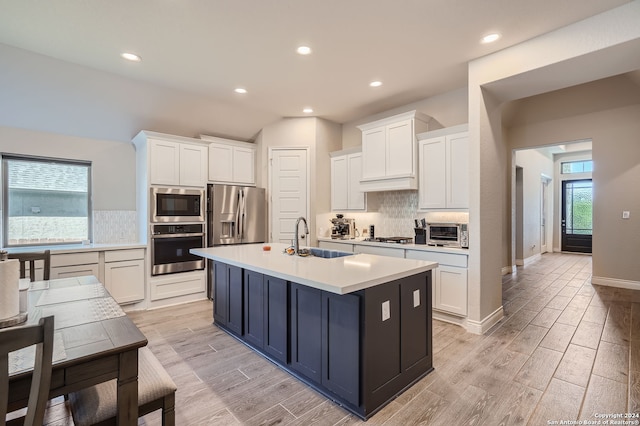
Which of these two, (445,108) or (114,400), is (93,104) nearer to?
(114,400)

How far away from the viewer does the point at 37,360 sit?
3.10ft

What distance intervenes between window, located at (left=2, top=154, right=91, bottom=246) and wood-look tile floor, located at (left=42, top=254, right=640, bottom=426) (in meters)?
1.64

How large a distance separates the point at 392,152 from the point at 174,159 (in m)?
3.13

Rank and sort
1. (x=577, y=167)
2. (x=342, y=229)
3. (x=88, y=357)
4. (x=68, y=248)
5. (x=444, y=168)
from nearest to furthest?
(x=88, y=357) < (x=68, y=248) < (x=444, y=168) < (x=342, y=229) < (x=577, y=167)

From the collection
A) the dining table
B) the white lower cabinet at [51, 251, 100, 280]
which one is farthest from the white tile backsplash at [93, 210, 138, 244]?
the dining table

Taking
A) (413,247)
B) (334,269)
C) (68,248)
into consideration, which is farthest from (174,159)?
(413,247)

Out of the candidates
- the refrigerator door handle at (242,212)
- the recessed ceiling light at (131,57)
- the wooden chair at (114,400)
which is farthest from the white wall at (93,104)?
the wooden chair at (114,400)

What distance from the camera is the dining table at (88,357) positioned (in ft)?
3.51

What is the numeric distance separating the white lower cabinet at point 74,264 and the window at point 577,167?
11.4m

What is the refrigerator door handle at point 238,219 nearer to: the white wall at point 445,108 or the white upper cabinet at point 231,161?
the white upper cabinet at point 231,161

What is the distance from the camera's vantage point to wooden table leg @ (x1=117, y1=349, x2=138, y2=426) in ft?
3.98

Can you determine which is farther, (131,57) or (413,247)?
(413,247)

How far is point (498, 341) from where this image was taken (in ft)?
9.97

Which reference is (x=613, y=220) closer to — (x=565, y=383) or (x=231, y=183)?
(x=565, y=383)
